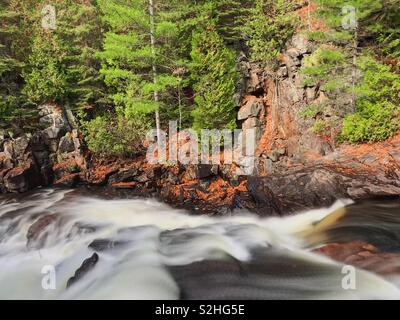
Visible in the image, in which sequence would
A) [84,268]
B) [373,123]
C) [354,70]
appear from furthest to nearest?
[354,70], [373,123], [84,268]

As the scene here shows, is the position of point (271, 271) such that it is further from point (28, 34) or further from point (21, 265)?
point (28, 34)

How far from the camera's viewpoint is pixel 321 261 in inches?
282

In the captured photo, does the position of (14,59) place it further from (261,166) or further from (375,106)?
(375,106)

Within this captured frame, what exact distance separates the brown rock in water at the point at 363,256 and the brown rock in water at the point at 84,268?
16.6 feet

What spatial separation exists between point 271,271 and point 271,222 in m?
2.92

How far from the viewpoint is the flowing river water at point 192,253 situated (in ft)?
21.1

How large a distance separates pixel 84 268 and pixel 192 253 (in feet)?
8.17

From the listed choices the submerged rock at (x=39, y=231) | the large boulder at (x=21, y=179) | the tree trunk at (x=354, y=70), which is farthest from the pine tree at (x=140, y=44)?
the tree trunk at (x=354, y=70)

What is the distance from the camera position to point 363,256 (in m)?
6.84

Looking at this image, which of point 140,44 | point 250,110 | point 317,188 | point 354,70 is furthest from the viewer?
point 250,110

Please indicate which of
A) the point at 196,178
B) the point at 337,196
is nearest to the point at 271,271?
the point at 337,196

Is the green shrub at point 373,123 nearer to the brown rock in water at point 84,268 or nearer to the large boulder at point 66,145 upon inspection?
the brown rock in water at point 84,268

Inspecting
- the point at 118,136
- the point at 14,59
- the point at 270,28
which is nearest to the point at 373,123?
the point at 270,28

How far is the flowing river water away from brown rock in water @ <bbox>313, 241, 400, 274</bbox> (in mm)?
199
